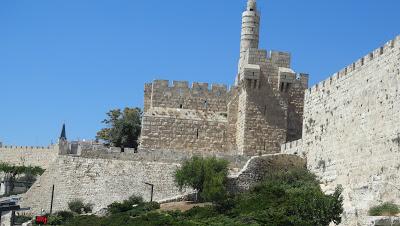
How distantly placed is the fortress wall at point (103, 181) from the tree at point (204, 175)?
151 cm

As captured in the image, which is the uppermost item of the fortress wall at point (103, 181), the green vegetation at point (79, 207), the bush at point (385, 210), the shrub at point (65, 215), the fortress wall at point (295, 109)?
the fortress wall at point (295, 109)

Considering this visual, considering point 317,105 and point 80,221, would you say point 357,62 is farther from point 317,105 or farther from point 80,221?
point 80,221

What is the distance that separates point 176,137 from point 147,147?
125 centimetres

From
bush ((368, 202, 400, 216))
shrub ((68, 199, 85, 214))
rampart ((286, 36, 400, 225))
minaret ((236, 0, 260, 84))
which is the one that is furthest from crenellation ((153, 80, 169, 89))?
bush ((368, 202, 400, 216))

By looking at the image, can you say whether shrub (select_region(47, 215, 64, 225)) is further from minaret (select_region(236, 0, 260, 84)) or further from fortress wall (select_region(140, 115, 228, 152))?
minaret (select_region(236, 0, 260, 84))

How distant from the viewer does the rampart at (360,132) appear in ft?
71.9

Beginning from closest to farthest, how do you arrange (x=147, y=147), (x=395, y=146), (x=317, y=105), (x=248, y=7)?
1. (x=395, y=146)
2. (x=317, y=105)
3. (x=147, y=147)
4. (x=248, y=7)

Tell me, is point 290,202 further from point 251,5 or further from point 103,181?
point 251,5

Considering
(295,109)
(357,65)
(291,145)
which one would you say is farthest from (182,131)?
(357,65)

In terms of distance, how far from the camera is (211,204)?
27.3 metres

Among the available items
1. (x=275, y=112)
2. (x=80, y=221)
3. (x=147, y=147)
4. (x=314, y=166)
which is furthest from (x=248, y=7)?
(x=80, y=221)

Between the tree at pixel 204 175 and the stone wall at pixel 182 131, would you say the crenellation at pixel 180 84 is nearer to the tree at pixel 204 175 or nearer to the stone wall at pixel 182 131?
the stone wall at pixel 182 131

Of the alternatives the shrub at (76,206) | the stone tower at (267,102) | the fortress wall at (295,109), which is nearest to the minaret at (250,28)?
the stone tower at (267,102)

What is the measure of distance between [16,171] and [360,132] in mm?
25116
